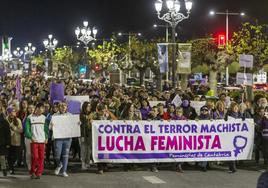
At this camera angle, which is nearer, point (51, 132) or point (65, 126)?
point (65, 126)

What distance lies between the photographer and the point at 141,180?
12242 mm

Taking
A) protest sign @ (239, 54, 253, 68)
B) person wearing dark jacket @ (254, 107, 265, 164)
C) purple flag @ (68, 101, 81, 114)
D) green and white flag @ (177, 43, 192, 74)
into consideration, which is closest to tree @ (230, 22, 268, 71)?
green and white flag @ (177, 43, 192, 74)

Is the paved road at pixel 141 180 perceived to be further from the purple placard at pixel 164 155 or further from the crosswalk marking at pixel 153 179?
the purple placard at pixel 164 155

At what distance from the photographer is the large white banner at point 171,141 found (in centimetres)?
1333

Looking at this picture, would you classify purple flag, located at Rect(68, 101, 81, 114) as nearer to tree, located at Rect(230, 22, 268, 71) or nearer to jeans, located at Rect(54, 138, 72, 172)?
jeans, located at Rect(54, 138, 72, 172)

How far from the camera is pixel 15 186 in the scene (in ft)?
37.7

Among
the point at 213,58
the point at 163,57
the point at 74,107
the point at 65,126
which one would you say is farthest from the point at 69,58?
the point at 65,126

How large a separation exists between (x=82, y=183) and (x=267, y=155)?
4564 mm

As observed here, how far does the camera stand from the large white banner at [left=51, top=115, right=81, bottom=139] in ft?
42.1

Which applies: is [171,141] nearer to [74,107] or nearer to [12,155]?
[12,155]

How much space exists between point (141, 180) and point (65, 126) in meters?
2.22

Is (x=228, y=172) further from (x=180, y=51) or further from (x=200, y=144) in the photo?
(x=180, y=51)

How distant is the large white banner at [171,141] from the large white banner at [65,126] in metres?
0.43

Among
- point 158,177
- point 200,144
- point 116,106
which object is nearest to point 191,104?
point 116,106
